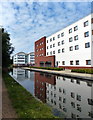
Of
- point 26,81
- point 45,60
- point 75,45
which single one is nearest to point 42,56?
point 45,60

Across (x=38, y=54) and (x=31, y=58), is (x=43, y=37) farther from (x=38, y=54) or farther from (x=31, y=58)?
(x=31, y=58)

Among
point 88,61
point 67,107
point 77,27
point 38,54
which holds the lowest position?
point 67,107

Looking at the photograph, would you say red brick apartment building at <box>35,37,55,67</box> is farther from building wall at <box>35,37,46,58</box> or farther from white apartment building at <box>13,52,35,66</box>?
white apartment building at <box>13,52,35,66</box>

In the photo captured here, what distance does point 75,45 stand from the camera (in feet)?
124

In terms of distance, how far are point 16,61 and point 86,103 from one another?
123 meters

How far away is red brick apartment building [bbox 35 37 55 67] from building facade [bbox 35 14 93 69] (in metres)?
2.55

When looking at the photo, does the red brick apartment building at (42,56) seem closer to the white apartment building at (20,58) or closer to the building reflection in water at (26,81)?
the building reflection in water at (26,81)

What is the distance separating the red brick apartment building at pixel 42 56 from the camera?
5151 centimetres

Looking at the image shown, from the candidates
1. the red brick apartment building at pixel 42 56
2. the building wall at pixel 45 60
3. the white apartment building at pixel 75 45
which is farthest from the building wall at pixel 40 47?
the white apartment building at pixel 75 45

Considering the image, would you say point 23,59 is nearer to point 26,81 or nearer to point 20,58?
point 20,58

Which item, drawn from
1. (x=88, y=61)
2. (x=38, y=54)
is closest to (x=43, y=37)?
(x=38, y=54)

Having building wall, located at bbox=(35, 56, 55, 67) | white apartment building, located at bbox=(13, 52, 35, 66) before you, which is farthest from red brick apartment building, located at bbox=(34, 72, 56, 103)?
white apartment building, located at bbox=(13, 52, 35, 66)

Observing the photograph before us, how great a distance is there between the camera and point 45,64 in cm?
5569

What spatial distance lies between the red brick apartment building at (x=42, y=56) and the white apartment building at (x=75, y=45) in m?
3.17
